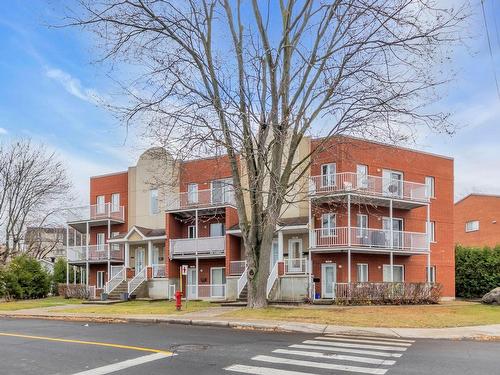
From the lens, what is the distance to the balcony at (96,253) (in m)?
38.3

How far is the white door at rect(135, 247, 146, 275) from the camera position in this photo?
3816 cm

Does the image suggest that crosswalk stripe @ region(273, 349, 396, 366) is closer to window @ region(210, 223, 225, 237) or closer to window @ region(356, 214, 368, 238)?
window @ region(356, 214, 368, 238)

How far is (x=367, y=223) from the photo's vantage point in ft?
103

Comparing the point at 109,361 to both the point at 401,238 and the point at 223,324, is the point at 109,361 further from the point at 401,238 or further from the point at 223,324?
the point at 401,238

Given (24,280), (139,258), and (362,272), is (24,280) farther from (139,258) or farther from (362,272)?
(362,272)

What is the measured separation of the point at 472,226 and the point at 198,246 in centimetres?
2802

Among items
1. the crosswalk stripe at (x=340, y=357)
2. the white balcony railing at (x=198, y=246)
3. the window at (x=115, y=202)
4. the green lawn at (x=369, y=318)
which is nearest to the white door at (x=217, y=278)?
the white balcony railing at (x=198, y=246)

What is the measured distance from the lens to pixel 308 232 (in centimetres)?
3058

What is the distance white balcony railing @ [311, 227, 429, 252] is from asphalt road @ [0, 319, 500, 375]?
14.8 m

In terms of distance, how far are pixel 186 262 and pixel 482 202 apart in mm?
27832

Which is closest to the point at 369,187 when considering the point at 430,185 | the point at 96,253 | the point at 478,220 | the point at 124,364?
the point at 430,185

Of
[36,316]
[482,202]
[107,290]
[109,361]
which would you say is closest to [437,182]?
[482,202]

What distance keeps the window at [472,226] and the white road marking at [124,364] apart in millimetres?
43929

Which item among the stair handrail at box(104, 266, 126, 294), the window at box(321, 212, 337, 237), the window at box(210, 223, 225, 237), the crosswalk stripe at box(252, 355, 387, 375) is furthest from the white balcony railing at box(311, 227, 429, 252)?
the crosswalk stripe at box(252, 355, 387, 375)
